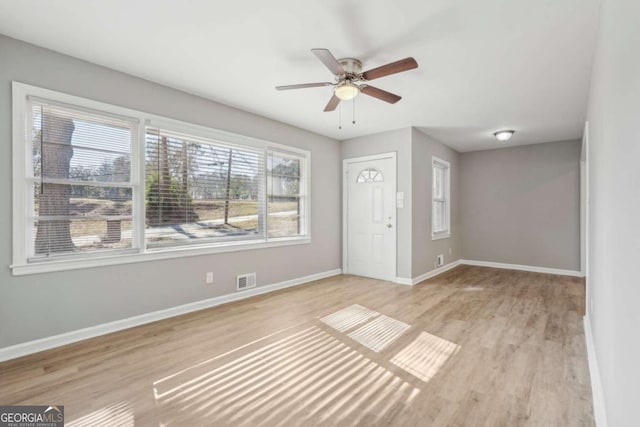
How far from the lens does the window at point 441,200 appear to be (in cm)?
587

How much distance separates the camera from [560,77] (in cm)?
304

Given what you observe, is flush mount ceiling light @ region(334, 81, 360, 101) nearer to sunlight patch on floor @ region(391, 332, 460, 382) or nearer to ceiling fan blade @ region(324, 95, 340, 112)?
ceiling fan blade @ region(324, 95, 340, 112)

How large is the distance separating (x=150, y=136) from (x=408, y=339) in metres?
3.43

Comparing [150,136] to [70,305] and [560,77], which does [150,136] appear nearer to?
[70,305]

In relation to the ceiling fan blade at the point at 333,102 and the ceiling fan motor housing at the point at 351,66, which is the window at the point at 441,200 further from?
the ceiling fan motor housing at the point at 351,66

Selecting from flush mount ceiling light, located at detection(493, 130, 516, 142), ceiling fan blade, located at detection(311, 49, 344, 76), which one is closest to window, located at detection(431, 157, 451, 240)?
flush mount ceiling light, located at detection(493, 130, 516, 142)

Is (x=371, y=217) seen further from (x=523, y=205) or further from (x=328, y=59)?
(x=328, y=59)

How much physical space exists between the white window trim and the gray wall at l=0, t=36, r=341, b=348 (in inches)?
2.0

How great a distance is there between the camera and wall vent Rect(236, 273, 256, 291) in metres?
4.04

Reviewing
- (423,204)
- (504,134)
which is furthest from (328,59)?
(504,134)

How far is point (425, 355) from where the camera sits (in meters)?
2.53

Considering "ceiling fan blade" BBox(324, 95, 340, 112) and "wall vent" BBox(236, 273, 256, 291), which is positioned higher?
"ceiling fan blade" BBox(324, 95, 340, 112)

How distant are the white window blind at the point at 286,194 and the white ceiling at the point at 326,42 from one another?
105cm

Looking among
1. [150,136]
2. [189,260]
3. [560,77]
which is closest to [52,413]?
[189,260]
